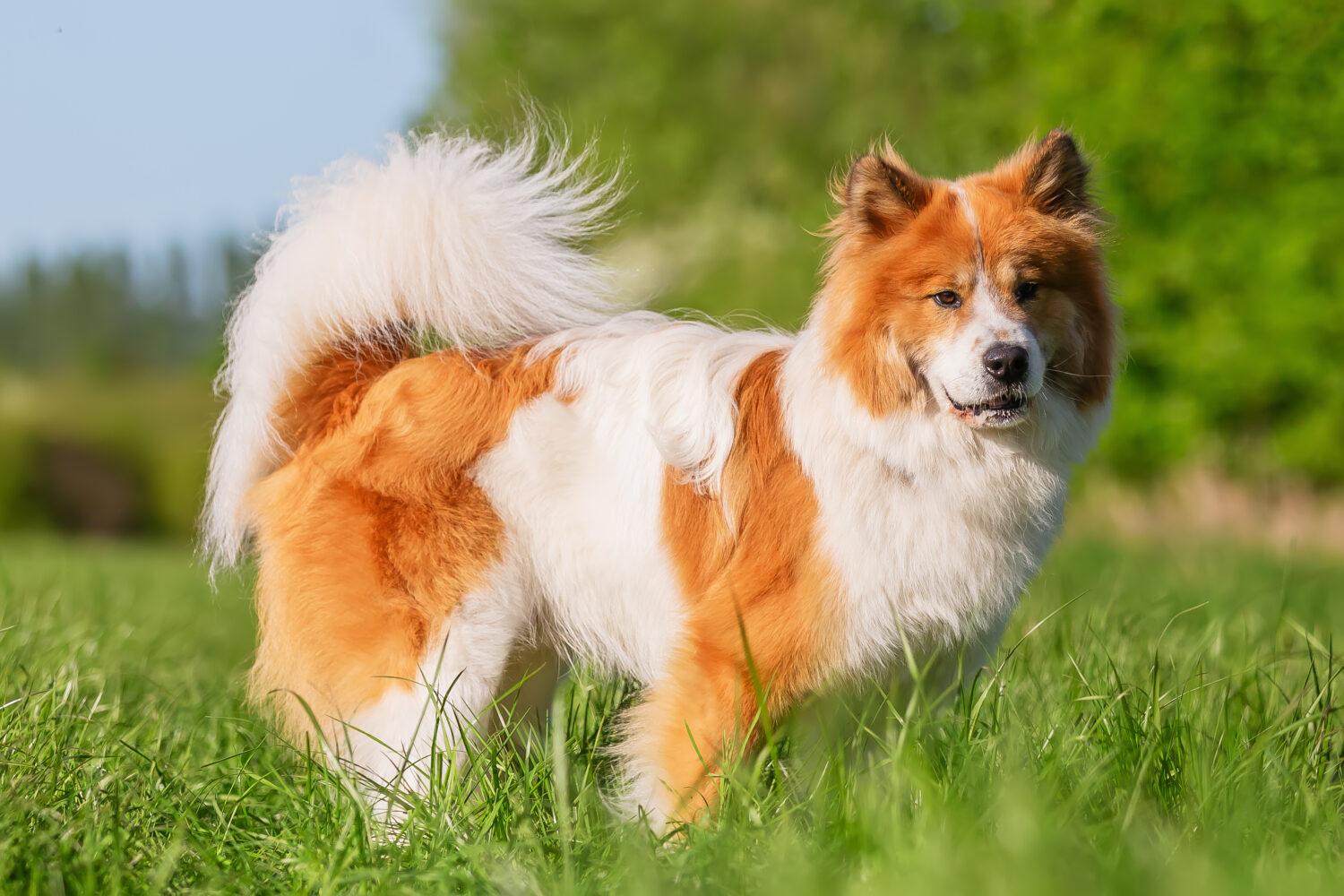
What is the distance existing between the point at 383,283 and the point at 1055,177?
7.10 feet

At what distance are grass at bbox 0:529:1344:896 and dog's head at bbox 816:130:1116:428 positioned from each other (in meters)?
0.86

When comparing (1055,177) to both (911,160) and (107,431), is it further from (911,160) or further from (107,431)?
(107,431)

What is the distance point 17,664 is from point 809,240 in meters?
14.1

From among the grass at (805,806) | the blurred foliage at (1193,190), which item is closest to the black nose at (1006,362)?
the grass at (805,806)

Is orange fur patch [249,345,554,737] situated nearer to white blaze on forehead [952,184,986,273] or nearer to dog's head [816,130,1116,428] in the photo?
dog's head [816,130,1116,428]

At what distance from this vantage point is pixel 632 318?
3926 millimetres

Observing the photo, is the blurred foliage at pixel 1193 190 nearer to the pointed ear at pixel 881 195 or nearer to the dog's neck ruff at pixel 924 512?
the pointed ear at pixel 881 195

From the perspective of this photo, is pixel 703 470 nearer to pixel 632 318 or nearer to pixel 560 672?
pixel 632 318

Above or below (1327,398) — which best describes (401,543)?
above

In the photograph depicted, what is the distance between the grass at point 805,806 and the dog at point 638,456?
0.22 meters

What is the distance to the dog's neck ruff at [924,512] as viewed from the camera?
3.15 m

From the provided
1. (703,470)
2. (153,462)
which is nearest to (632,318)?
(703,470)

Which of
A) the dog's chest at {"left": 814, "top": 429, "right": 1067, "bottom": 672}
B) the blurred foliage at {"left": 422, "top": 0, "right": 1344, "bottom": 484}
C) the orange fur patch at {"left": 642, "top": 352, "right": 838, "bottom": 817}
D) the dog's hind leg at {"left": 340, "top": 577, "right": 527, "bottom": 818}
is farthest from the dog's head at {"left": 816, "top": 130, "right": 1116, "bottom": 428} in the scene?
the blurred foliage at {"left": 422, "top": 0, "right": 1344, "bottom": 484}

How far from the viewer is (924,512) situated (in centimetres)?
320
